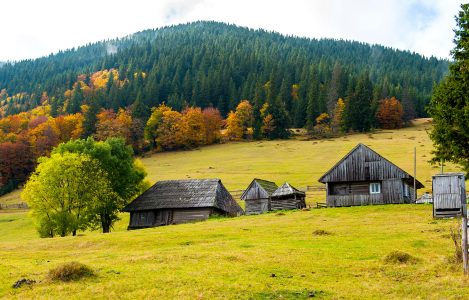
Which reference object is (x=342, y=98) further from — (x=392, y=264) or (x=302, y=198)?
(x=392, y=264)

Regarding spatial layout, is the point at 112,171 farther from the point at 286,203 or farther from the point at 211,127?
the point at 211,127

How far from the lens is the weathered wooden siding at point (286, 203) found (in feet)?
199

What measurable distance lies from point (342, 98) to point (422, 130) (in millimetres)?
32668

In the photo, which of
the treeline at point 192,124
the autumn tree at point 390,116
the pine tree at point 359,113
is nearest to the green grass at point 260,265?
the treeline at point 192,124

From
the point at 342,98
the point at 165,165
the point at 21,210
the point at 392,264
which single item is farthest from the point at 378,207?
the point at 342,98

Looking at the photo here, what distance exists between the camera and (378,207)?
5038 cm

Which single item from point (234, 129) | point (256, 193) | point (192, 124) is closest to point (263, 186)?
point (256, 193)

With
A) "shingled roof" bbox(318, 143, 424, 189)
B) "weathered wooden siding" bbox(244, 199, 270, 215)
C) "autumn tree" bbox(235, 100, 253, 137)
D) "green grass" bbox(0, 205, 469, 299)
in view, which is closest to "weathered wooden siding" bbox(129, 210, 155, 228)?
"weathered wooden siding" bbox(244, 199, 270, 215)

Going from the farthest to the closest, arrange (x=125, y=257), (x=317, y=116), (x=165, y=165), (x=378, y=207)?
(x=317, y=116) → (x=165, y=165) → (x=378, y=207) → (x=125, y=257)

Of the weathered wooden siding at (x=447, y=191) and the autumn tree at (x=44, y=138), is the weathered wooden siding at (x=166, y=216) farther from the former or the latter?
the autumn tree at (x=44, y=138)

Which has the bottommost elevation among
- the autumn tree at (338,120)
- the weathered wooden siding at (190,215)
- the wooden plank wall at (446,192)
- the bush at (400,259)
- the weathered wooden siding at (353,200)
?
the weathered wooden siding at (190,215)

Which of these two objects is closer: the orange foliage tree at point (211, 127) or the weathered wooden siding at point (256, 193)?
the weathered wooden siding at point (256, 193)

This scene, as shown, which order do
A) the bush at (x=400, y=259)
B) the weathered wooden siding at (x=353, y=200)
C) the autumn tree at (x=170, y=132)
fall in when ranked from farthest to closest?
1. the autumn tree at (x=170, y=132)
2. the weathered wooden siding at (x=353, y=200)
3. the bush at (x=400, y=259)

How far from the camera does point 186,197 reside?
61281 millimetres
